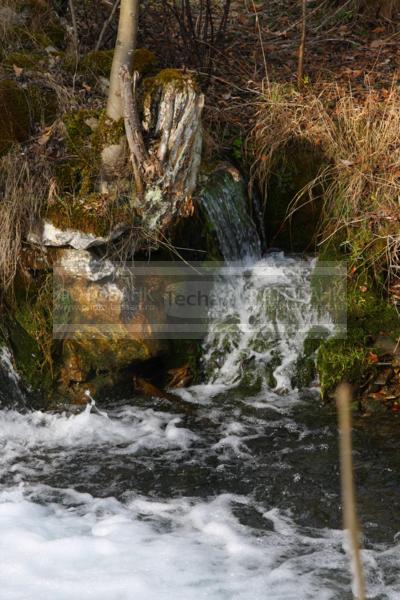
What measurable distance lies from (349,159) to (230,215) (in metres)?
1.07

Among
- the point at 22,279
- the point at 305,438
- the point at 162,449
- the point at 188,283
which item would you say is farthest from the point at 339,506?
the point at 22,279

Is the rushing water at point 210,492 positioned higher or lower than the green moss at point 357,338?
lower

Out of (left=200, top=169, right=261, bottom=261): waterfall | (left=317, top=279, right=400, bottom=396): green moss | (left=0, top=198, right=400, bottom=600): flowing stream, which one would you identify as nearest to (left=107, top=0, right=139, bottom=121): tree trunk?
(left=200, top=169, right=261, bottom=261): waterfall

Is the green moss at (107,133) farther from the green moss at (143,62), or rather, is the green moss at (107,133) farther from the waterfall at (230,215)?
the waterfall at (230,215)

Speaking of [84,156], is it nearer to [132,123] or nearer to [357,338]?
[132,123]

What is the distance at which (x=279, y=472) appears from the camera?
16.1 feet

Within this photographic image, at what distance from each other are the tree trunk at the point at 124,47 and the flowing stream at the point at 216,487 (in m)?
1.60

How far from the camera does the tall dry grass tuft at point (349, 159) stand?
611 centimetres

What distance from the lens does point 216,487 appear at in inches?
188

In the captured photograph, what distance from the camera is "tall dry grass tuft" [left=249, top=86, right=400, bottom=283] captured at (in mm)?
6105

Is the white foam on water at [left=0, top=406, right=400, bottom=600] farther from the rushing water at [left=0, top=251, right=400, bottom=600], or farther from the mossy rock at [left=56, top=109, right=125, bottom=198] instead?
the mossy rock at [left=56, top=109, right=125, bottom=198]

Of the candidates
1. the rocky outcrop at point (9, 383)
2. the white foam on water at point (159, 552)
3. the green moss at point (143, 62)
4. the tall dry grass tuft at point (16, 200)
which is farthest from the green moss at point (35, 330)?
the green moss at point (143, 62)

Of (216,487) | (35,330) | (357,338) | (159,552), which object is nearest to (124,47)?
(35,330)

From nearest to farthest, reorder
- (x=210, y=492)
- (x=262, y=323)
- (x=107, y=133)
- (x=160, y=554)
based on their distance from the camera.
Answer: (x=160, y=554), (x=210, y=492), (x=107, y=133), (x=262, y=323)
